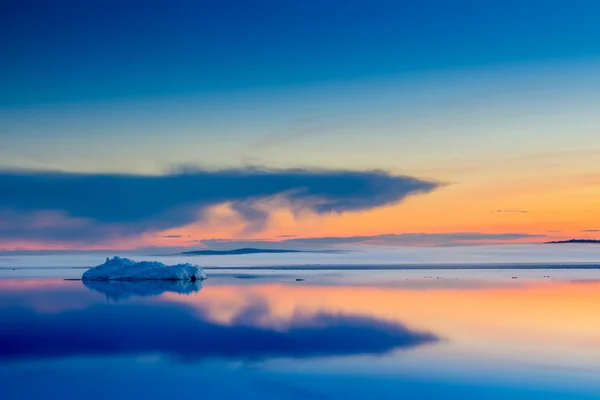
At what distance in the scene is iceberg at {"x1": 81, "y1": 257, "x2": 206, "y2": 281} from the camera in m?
27.1

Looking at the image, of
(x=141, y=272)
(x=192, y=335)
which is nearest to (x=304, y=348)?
(x=192, y=335)

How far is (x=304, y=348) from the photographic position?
933cm

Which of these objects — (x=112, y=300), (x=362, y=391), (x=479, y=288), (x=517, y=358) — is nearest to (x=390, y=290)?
(x=479, y=288)

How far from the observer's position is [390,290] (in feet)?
67.8

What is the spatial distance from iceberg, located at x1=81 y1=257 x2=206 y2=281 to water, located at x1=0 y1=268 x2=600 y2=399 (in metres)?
10.1

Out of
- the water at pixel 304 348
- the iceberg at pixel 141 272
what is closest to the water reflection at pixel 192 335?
the water at pixel 304 348

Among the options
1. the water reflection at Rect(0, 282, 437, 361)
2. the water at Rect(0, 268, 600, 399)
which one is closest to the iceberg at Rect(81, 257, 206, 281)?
the water at Rect(0, 268, 600, 399)

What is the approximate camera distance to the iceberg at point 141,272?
27.1 meters

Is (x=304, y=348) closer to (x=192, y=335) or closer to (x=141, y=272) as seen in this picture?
(x=192, y=335)

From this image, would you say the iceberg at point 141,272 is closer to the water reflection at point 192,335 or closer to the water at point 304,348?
the water at point 304,348

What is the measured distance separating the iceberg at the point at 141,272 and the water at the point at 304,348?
10.1m

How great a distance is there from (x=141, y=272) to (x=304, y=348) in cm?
1994

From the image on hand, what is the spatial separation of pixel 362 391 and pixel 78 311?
9.86m

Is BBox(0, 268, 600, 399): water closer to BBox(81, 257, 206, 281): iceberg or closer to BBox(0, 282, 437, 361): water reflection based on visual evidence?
BBox(0, 282, 437, 361): water reflection
